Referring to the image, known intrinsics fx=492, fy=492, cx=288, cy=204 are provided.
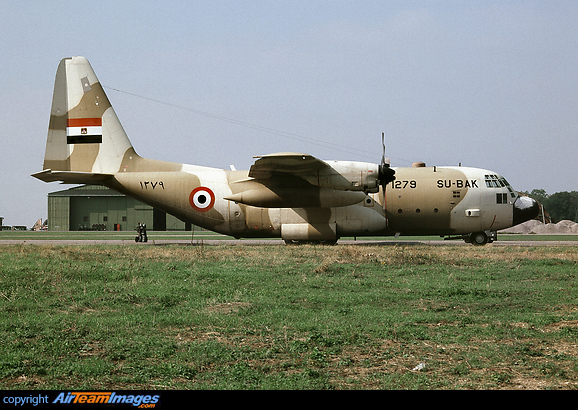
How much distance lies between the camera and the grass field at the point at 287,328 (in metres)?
6.21

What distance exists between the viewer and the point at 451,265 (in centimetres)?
1839

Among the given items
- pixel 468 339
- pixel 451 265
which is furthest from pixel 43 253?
pixel 468 339

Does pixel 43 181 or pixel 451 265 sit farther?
pixel 43 181

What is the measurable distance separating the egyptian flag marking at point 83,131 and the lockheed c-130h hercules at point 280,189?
6 cm

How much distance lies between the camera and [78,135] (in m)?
30.2

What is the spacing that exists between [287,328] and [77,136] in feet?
84.4

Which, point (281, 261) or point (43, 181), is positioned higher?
point (43, 181)

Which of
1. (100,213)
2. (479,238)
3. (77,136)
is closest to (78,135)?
(77,136)

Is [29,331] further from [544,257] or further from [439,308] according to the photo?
[544,257]

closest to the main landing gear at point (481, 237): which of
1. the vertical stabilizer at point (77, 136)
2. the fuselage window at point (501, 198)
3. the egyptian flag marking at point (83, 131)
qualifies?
the fuselage window at point (501, 198)

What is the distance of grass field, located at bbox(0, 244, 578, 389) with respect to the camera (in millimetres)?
6207

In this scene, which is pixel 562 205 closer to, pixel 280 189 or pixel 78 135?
pixel 280 189

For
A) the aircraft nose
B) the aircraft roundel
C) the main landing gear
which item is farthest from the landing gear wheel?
the aircraft roundel
